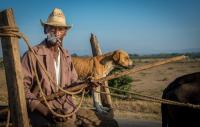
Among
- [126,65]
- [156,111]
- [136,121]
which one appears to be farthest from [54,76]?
[126,65]

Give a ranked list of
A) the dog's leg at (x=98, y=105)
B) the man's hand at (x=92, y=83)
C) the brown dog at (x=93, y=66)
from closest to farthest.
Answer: the man's hand at (x=92, y=83) < the dog's leg at (x=98, y=105) < the brown dog at (x=93, y=66)

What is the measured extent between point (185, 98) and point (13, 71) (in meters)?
2.52

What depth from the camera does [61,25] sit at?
4551 millimetres

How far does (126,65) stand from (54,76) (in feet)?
27.7

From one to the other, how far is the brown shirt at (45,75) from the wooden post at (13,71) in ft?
1.48

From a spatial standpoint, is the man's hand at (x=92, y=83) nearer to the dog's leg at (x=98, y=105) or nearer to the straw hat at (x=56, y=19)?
the straw hat at (x=56, y=19)

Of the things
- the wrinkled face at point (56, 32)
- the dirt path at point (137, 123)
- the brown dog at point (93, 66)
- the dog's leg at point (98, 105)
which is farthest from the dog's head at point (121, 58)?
the wrinkled face at point (56, 32)

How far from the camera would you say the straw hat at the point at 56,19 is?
458 cm

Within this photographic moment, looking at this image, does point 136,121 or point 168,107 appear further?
point 136,121

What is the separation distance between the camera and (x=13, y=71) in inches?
135

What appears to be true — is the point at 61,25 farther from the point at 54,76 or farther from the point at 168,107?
the point at 168,107

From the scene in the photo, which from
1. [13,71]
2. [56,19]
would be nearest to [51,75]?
[56,19]

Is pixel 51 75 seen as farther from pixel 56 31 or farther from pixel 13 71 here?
pixel 13 71

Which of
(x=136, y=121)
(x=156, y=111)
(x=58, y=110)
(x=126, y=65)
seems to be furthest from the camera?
(x=126, y=65)
